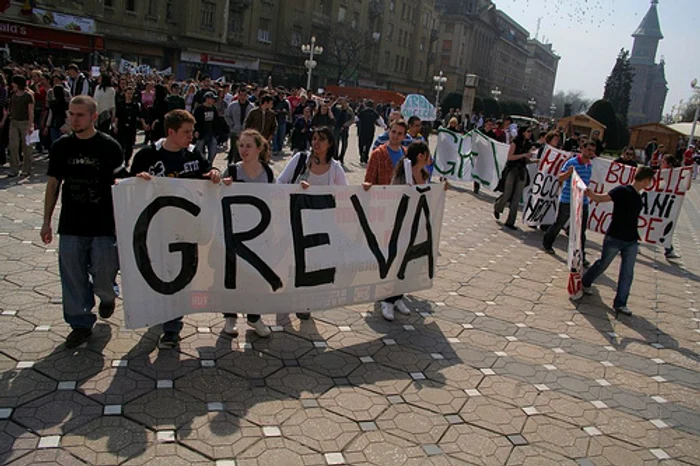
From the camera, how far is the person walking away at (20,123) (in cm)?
986

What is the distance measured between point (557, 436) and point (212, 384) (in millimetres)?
2400

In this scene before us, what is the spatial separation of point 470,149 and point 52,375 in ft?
41.6

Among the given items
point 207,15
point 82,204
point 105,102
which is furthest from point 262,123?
point 207,15

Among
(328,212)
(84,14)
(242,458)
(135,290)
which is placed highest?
(84,14)

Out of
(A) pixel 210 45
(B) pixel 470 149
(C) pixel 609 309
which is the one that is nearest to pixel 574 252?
(C) pixel 609 309

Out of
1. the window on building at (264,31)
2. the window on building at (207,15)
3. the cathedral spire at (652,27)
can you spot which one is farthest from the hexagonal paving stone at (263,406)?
the cathedral spire at (652,27)

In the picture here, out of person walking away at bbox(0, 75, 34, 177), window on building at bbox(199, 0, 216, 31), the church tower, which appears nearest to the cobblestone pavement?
person walking away at bbox(0, 75, 34, 177)

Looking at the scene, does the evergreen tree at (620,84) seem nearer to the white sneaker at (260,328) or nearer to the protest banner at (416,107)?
the protest banner at (416,107)

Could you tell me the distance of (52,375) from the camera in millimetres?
3982

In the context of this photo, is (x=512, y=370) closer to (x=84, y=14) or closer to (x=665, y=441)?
(x=665, y=441)

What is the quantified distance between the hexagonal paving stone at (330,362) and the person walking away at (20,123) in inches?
298

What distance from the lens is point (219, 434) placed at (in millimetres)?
3561

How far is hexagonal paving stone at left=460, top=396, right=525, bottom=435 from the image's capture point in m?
4.01

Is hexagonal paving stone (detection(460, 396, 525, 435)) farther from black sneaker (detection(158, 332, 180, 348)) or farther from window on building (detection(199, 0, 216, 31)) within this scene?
window on building (detection(199, 0, 216, 31))
